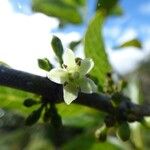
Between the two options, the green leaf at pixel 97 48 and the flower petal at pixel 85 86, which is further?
the green leaf at pixel 97 48

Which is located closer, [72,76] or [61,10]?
[72,76]

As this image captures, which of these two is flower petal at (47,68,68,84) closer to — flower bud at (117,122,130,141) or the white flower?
the white flower

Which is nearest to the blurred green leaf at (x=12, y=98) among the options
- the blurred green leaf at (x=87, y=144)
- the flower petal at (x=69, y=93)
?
the flower petal at (x=69, y=93)

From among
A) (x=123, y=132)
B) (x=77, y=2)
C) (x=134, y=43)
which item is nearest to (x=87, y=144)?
(x=134, y=43)

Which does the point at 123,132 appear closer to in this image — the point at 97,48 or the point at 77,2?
the point at 97,48

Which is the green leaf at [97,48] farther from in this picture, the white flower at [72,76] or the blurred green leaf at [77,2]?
the blurred green leaf at [77,2]

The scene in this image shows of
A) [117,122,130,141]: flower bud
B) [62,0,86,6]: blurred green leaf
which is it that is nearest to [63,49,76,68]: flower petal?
[117,122,130,141]: flower bud
